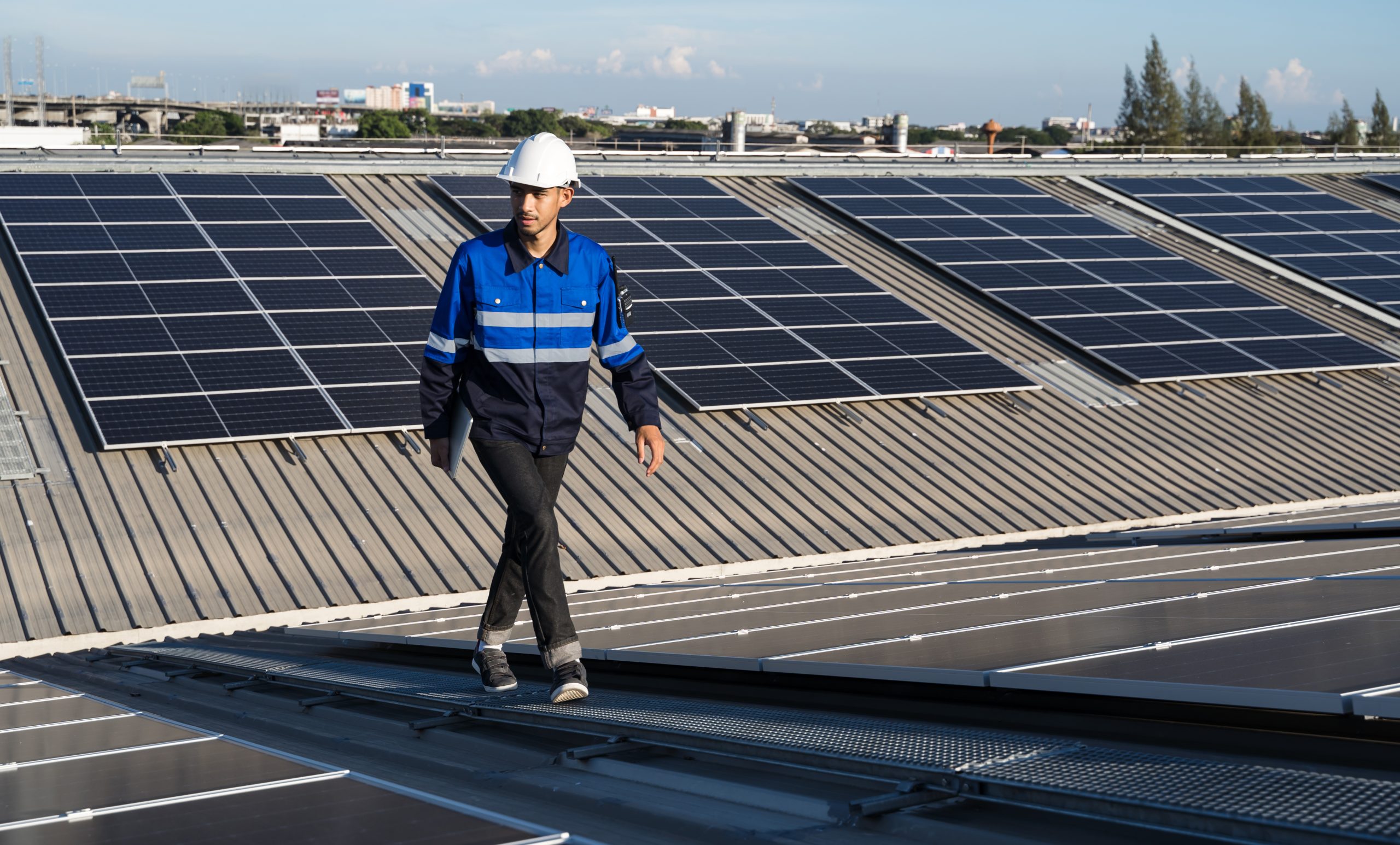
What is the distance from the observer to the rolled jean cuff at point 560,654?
6578mm

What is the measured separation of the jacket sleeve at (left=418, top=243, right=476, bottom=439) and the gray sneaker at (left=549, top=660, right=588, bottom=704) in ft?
4.31

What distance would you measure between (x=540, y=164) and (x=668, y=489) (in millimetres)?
10769

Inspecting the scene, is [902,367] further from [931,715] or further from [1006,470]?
[931,715]

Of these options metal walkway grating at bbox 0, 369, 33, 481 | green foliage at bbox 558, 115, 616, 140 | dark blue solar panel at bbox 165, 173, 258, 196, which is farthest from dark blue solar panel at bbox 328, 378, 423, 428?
green foliage at bbox 558, 115, 616, 140

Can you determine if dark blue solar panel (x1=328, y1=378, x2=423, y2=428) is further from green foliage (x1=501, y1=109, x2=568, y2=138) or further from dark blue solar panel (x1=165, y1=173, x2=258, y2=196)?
green foliage (x1=501, y1=109, x2=568, y2=138)

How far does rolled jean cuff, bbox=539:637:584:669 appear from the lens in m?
6.58

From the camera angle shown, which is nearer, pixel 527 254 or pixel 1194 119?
pixel 527 254

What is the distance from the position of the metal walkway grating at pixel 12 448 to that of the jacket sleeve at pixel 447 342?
10.3 metres

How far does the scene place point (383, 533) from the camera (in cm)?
1517

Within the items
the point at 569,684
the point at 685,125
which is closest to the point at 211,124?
the point at 685,125

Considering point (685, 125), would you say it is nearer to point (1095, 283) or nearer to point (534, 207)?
point (1095, 283)

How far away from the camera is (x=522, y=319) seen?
653 cm

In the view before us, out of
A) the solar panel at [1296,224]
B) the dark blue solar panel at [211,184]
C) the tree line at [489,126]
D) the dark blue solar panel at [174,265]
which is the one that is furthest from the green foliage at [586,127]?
the dark blue solar panel at [174,265]

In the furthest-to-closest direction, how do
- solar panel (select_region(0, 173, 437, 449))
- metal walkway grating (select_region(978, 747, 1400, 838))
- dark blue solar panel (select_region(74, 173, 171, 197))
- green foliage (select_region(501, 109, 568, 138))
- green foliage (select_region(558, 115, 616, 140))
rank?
green foliage (select_region(501, 109, 568, 138)) < green foliage (select_region(558, 115, 616, 140)) < dark blue solar panel (select_region(74, 173, 171, 197)) < solar panel (select_region(0, 173, 437, 449)) < metal walkway grating (select_region(978, 747, 1400, 838))
